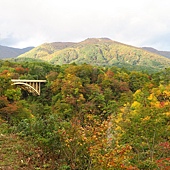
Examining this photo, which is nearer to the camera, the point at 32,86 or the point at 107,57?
the point at 32,86

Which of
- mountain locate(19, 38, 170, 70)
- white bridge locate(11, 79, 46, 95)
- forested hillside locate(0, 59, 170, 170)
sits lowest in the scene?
forested hillside locate(0, 59, 170, 170)

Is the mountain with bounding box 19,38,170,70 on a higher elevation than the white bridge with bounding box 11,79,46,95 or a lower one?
higher

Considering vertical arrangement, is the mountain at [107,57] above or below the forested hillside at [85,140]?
above

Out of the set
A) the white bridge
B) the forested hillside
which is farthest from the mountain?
the forested hillside

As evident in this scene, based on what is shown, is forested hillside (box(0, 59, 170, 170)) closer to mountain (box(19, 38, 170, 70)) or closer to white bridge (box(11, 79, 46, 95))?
white bridge (box(11, 79, 46, 95))

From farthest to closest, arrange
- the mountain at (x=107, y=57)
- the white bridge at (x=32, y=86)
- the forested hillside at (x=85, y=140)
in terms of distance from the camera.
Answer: the mountain at (x=107, y=57), the white bridge at (x=32, y=86), the forested hillside at (x=85, y=140)

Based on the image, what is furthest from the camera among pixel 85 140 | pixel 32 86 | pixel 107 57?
pixel 107 57

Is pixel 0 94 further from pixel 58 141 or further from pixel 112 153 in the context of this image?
pixel 112 153

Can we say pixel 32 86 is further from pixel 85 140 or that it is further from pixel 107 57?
pixel 107 57

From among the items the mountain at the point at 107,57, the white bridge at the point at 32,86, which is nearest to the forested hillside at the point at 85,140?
the white bridge at the point at 32,86

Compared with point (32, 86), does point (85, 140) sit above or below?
below

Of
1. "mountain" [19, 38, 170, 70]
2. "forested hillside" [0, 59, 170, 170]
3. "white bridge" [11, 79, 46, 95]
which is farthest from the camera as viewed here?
"mountain" [19, 38, 170, 70]

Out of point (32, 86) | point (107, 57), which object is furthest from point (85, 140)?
point (107, 57)

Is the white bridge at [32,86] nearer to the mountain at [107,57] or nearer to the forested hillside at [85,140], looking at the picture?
the forested hillside at [85,140]
